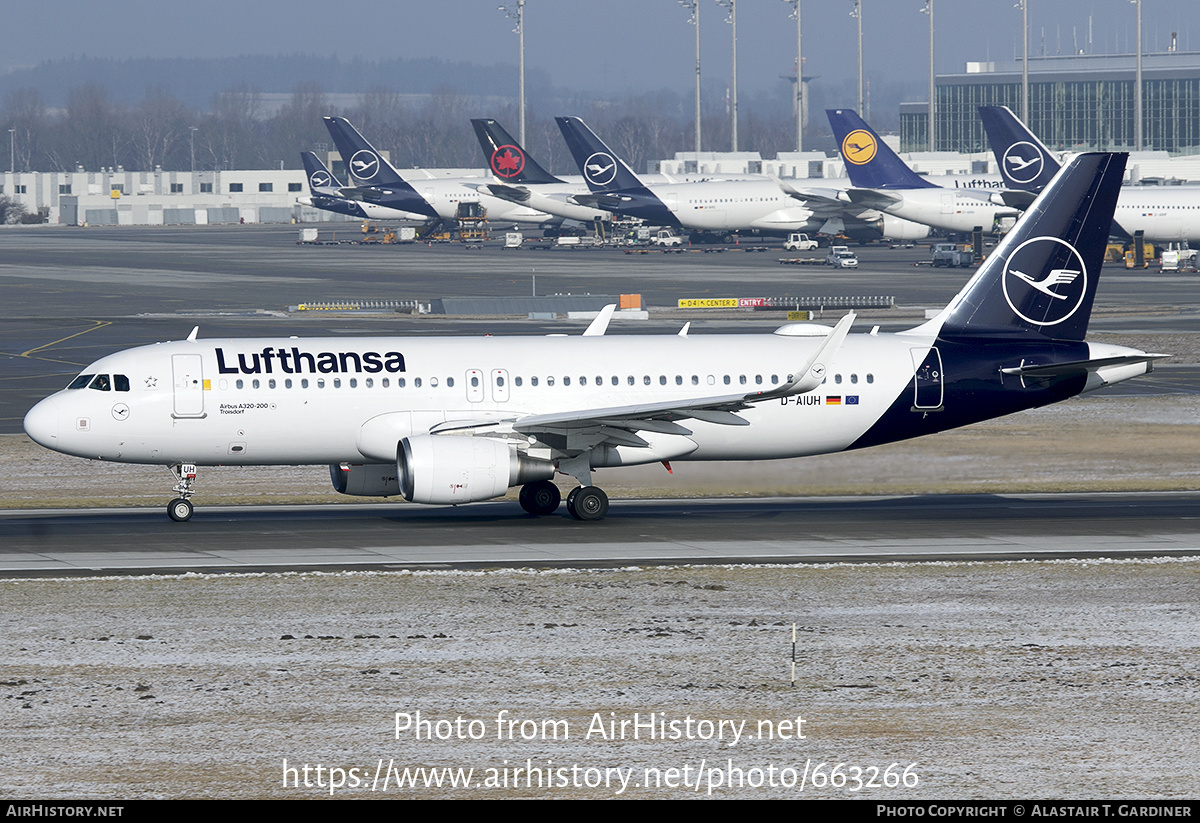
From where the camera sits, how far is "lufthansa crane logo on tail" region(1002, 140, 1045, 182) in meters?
124

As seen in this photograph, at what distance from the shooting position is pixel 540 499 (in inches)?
1519

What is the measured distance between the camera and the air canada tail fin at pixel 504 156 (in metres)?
160

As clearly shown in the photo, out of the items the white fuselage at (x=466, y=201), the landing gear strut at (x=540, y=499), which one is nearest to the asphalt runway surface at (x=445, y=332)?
the landing gear strut at (x=540, y=499)

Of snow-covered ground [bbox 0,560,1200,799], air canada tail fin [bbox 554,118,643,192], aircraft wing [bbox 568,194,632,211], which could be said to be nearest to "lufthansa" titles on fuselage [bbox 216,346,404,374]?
snow-covered ground [bbox 0,560,1200,799]

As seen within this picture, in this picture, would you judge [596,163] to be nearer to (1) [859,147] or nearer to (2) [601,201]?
(2) [601,201]

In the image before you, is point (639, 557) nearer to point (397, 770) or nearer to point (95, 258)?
point (397, 770)

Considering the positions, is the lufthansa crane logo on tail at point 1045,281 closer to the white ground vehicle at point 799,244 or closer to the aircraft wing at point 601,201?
the white ground vehicle at point 799,244

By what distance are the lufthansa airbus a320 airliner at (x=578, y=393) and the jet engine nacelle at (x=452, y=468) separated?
4 cm

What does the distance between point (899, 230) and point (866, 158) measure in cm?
1063

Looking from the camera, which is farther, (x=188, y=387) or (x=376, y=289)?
(x=376, y=289)

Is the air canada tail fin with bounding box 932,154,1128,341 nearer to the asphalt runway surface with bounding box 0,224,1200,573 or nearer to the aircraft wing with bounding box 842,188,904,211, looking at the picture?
the asphalt runway surface with bounding box 0,224,1200,573

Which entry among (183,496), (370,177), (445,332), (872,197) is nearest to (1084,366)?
(183,496)

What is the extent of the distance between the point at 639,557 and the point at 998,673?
1112 centimetres

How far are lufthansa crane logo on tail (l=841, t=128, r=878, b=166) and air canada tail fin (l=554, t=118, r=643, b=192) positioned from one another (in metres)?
23.8
